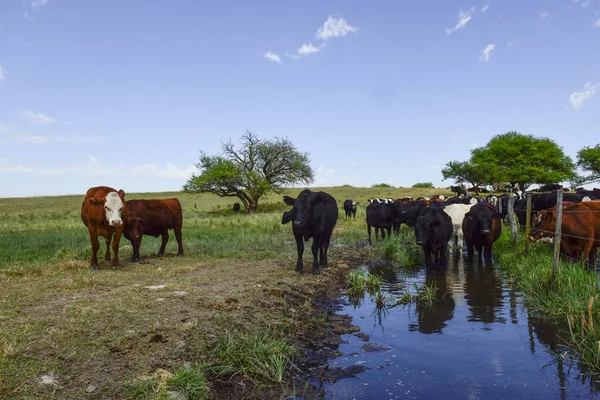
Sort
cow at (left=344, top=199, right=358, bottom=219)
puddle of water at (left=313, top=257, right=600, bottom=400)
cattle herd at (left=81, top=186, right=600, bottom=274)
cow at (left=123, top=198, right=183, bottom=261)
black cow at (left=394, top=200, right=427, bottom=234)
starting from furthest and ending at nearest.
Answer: cow at (left=344, top=199, right=358, bottom=219) < black cow at (left=394, top=200, right=427, bottom=234) < cow at (left=123, top=198, right=183, bottom=261) < cattle herd at (left=81, top=186, right=600, bottom=274) < puddle of water at (left=313, top=257, right=600, bottom=400)

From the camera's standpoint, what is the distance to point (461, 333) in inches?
258

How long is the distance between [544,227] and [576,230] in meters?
0.86

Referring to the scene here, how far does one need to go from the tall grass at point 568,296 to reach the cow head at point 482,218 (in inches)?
55.8

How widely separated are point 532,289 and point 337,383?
5.24m

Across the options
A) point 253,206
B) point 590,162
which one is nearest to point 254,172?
point 253,206

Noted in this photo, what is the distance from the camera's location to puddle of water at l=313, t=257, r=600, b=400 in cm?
471

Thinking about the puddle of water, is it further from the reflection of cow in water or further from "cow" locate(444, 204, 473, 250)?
"cow" locate(444, 204, 473, 250)

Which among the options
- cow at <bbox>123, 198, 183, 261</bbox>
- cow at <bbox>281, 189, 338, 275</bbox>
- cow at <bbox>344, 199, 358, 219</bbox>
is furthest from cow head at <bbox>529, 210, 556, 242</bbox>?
cow at <bbox>344, 199, 358, 219</bbox>

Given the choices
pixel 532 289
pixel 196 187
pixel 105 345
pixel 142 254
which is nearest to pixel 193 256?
pixel 142 254

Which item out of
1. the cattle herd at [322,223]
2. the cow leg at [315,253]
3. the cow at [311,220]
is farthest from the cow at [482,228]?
the cow leg at [315,253]

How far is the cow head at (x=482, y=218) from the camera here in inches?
477

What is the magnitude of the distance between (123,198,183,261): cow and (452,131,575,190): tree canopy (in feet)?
170

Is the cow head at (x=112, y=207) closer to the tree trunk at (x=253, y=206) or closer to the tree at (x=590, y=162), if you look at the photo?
the tree trunk at (x=253, y=206)

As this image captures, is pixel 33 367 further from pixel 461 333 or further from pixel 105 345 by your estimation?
pixel 461 333
